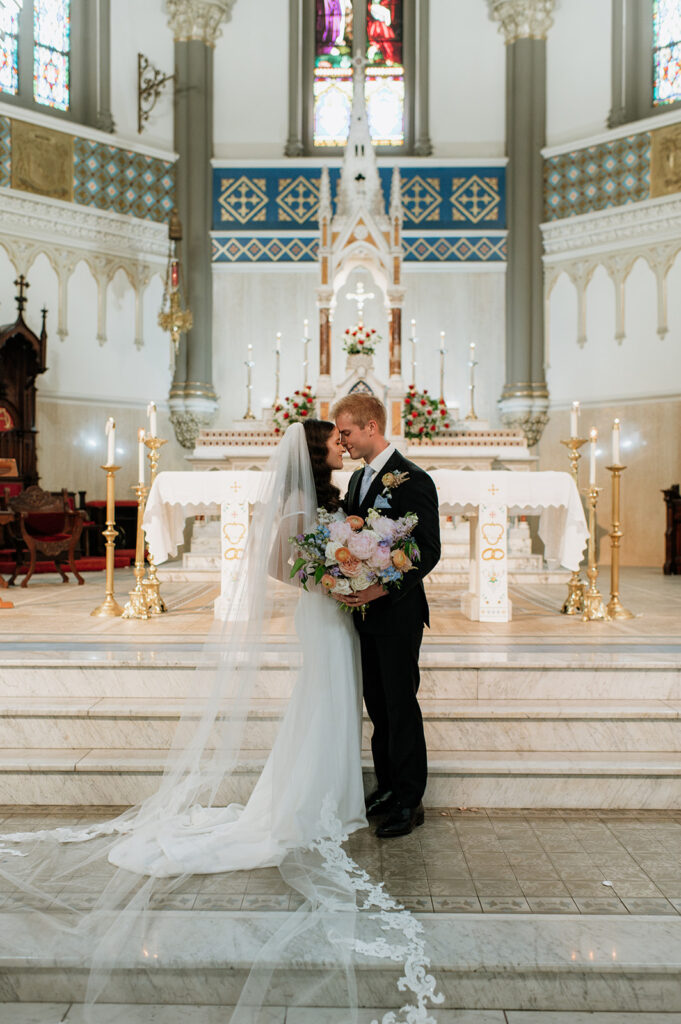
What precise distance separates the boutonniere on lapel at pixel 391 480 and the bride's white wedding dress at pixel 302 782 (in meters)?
0.47

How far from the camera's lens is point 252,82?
13.4 m

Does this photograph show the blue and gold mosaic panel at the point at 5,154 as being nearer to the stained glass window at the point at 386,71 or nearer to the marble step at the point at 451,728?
the stained glass window at the point at 386,71

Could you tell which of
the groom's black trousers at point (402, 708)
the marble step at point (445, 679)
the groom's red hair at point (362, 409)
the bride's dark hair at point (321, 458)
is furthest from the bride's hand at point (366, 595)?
the marble step at point (445, 679)

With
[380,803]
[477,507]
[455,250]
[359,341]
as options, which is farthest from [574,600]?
[455,250]

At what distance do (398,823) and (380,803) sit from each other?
156mm

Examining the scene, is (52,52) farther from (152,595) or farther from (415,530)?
(415,530)

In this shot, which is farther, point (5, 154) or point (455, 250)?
point (455, 250)

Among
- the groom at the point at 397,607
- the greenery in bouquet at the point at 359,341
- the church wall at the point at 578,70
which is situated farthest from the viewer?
the church wall at the point at 578,70

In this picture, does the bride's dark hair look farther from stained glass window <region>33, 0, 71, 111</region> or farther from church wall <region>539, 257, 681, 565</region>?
stained glass window <region>33, 0, 71, 111</region>

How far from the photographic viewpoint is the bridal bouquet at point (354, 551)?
10.5ft

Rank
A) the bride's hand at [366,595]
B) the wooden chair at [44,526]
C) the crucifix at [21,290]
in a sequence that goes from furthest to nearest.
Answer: the crucifix at [21,290] → the wooden chair at [44,526] → the bride's hand at [366,595]

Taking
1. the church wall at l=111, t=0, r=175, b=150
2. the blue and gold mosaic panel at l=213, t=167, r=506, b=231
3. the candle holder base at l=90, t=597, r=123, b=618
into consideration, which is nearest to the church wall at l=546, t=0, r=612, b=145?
the blue and gold mosaic panel at l=213, t=167, r=506, b=231

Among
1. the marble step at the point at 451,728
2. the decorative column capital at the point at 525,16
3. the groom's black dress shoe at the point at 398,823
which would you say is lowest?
the groom's black dress shoe at the point at 398,823

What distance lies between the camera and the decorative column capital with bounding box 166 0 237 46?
1303cm
